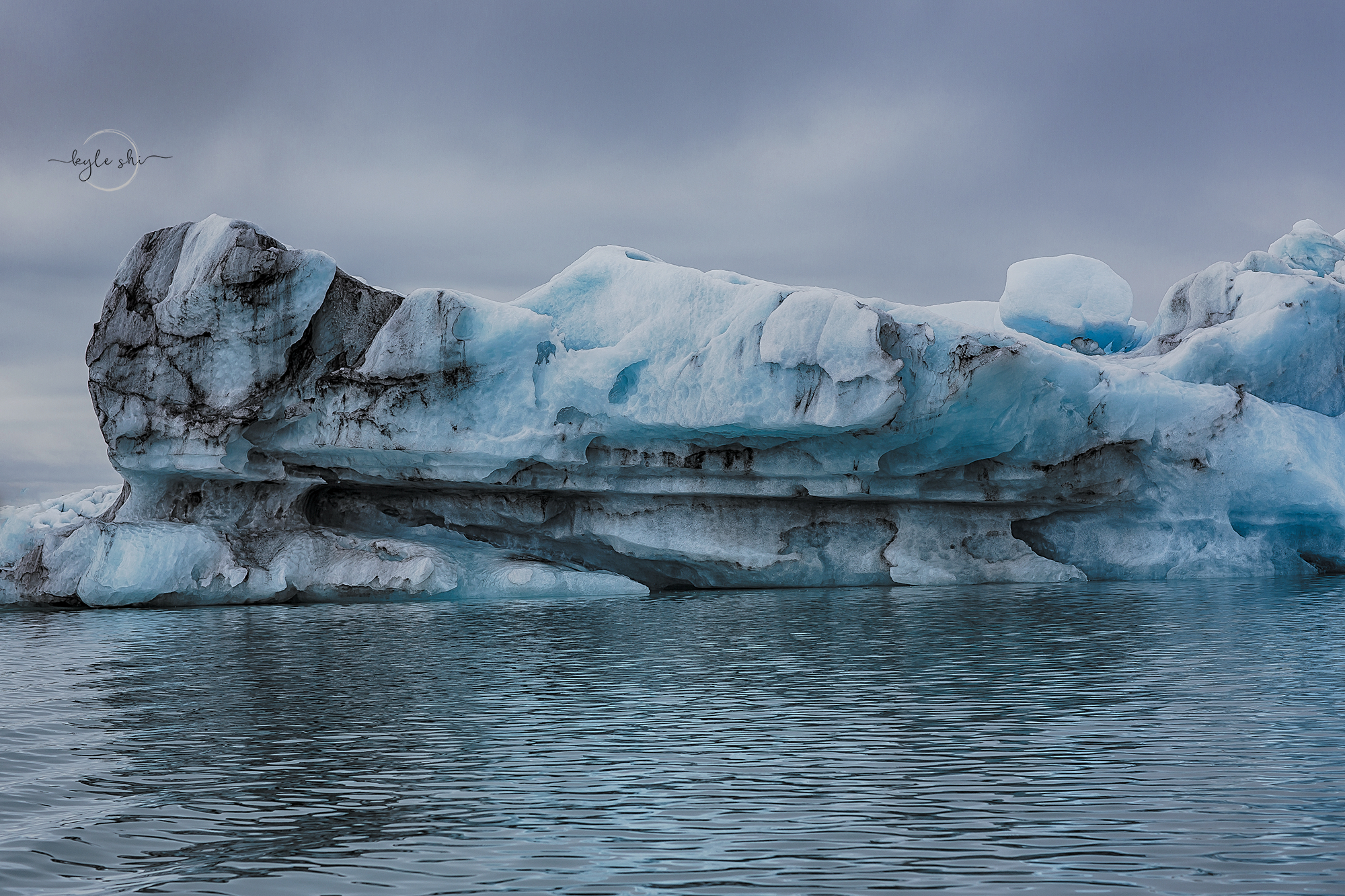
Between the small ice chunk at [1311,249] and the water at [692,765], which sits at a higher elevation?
the small ice chunk at [1311,249]

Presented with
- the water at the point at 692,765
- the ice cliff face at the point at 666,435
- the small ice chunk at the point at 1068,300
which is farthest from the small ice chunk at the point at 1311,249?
the water at the point at 692,765

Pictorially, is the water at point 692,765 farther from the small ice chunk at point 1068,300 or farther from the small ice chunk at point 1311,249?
the small ice chunk at point 1311,249

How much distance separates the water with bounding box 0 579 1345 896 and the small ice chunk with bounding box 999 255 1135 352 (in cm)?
1110

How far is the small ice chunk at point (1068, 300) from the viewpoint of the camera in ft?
65.8

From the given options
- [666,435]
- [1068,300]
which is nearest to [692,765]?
[666,435]

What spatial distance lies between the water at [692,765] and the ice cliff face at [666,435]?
5.40 metres

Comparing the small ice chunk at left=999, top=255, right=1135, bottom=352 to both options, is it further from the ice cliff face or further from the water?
the water

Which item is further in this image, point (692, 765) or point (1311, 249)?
point (1311, 249)

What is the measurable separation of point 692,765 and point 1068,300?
17.2 m

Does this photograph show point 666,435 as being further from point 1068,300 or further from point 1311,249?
point 1311,249

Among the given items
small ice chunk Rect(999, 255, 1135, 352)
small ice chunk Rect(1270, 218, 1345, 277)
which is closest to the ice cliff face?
small ice chunk Rect(999, 255, 1135, 352)

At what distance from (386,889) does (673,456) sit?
12167 mm

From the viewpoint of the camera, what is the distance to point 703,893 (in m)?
3.34

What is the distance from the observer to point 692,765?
495cm
